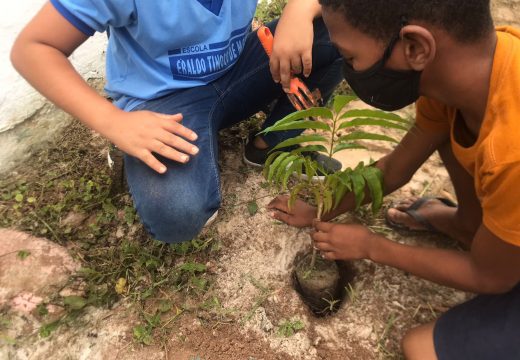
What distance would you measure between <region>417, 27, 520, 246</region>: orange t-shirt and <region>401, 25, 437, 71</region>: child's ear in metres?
0.17

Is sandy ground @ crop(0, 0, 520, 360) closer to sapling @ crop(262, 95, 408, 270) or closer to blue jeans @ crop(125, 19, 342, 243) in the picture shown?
blue jeans @ crop(125, 19, 342, 243)

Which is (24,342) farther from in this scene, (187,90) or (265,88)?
(265,88)

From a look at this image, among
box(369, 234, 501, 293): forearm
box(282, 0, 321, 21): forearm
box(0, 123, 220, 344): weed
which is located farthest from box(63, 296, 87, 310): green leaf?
box(282, 0, 321, 21): forearm

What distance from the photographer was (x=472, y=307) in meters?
1.43

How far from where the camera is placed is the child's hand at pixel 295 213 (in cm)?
176

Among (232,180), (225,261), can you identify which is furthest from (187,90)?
(225,261)

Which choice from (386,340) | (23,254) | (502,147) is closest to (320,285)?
(386,340)

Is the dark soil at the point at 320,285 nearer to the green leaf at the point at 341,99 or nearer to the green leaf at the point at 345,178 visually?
the green leaf at the point at 345,178

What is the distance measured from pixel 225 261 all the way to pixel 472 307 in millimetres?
896

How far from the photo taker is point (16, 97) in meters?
2.25

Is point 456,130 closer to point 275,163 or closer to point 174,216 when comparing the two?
point 275,163

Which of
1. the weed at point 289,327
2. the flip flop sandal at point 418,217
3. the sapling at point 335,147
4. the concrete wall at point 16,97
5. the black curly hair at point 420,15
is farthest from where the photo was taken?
the concrete wall at point 16,97

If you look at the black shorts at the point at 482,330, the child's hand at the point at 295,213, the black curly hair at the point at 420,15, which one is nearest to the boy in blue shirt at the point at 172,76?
the child's hand at the point at 295,213

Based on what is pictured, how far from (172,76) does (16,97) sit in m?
0.97
